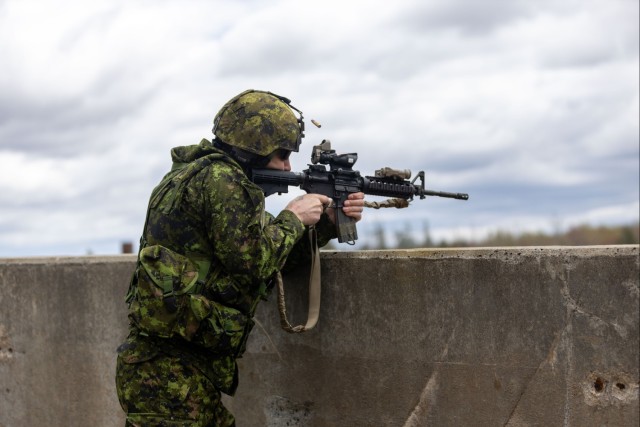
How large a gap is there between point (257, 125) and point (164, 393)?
1233 millimetres

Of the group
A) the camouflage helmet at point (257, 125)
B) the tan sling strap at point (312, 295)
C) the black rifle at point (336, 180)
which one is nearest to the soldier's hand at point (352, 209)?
the black rifle at point (336, 180)

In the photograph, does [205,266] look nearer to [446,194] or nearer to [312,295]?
[312,295]

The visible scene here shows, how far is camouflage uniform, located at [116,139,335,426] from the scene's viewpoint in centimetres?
351

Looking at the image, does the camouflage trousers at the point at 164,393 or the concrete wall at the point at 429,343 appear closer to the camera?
the concrete wall at the point at 429,343

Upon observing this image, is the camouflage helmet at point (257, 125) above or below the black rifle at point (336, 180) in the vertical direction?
above

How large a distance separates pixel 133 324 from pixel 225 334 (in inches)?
17.0

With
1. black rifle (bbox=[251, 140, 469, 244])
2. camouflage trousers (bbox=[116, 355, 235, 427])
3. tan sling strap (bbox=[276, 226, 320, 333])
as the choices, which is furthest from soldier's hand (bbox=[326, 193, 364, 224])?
camouflage trousers (bbox=[116, 355, 235, 427])

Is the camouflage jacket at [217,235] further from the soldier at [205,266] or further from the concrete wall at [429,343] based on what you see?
the concrete wall at [429,343]

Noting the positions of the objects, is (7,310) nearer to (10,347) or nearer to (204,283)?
(10,347)

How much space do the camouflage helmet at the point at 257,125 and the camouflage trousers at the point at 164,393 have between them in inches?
39.5

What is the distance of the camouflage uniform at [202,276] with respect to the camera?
351 cm

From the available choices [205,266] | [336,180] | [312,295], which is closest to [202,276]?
[205,266]

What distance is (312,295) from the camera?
413 centimetres

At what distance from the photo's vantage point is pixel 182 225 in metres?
3.62
